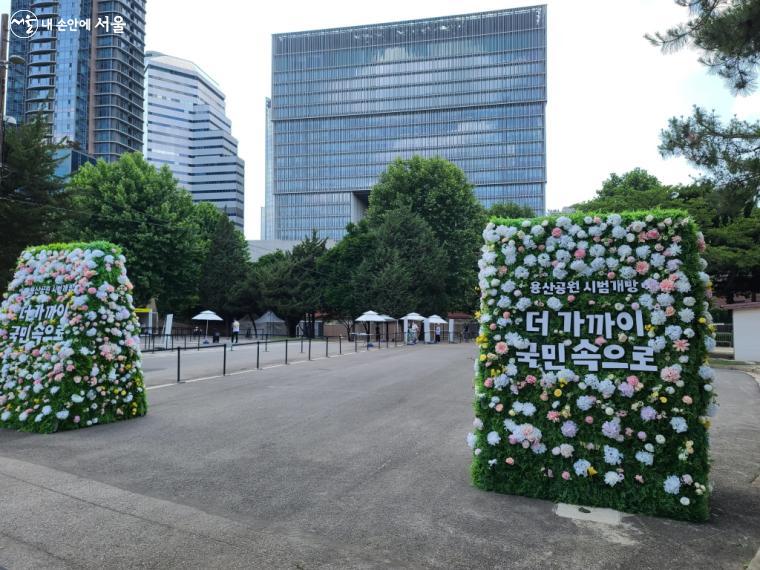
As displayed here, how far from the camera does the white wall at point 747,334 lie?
23.7m

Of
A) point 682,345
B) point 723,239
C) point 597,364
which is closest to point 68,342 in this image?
point 597,364

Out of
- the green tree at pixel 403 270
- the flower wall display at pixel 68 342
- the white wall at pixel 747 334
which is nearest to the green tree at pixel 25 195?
the flower wall display at pixel 68 342

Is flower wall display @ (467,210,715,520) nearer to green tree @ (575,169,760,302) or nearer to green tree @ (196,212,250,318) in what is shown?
green tree @ (575,169,760,302)

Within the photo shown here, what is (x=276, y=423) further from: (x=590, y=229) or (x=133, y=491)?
(x=590, y=229)

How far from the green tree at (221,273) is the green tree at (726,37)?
46.4 m

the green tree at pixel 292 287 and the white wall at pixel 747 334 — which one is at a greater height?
the green tree at pixel 292 287

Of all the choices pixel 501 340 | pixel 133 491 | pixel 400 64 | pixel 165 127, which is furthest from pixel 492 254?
pixel 165 127

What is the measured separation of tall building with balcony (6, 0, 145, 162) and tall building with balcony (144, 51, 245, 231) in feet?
158

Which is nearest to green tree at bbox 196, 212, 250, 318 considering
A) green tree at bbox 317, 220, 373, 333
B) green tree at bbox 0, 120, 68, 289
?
green tree at bbox 317, 220, 373, 333

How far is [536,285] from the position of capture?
522 centimetres

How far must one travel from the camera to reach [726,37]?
5797 mm

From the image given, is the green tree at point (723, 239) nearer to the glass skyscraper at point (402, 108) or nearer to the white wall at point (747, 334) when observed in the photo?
the white wall at point (747, 334)

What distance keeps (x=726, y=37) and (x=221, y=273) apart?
1902 inches

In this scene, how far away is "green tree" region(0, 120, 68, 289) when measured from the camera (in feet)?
61.3
